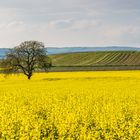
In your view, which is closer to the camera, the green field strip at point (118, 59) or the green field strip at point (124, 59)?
the green field strip at point (118, 59)

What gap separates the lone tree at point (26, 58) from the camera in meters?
60.7

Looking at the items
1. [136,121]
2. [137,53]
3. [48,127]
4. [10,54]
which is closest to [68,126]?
[48,127]

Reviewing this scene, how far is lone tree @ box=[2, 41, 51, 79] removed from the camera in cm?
6069

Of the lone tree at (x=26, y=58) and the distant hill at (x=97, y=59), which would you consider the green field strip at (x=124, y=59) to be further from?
the lone tree at (x=26, y=58)

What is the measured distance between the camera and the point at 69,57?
15312cm

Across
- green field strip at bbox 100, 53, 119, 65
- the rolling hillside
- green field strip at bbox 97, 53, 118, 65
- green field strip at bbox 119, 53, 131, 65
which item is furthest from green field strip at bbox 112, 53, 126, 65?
green field strip at bbox 97, 53, 118, 65

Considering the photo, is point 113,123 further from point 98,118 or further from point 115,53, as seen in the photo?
point 115,53

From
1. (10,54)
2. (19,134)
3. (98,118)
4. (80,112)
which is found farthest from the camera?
(10,54)

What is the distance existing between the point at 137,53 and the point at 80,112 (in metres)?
133

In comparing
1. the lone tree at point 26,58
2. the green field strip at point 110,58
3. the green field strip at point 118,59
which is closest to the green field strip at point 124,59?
the green field strip at point 118,59

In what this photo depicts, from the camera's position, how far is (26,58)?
202 ft

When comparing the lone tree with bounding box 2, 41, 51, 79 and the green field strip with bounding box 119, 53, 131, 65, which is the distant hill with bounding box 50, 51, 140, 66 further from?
the lone tree with bounding box 2, 41, 51, 79

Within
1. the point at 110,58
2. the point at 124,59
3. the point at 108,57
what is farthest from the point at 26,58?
the point at 108,57

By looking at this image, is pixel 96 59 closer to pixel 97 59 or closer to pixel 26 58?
pixel 97 59
